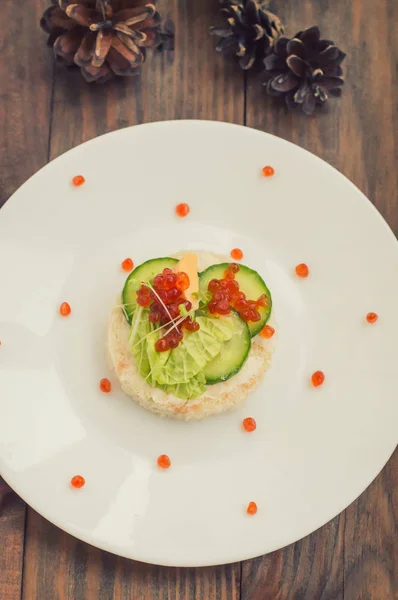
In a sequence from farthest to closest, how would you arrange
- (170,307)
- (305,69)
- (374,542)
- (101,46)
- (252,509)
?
(305,69)
(101,46)
(374,542)
(252,509)
(170,307)

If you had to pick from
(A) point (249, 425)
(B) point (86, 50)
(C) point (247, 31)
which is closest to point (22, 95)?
(B) point (86, 50)

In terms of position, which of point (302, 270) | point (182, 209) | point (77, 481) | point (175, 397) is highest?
point (182, 209)

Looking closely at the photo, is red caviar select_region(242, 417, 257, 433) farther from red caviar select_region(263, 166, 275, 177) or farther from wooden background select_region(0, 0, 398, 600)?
red caviar select_region(263, 166, 275, 177)

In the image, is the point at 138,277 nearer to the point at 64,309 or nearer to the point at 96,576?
the point at 64,309

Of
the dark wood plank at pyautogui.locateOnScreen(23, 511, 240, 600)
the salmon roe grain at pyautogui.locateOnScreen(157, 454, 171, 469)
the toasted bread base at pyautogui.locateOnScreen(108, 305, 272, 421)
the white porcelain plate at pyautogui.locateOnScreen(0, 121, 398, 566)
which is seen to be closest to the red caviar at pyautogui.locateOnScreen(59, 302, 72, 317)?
the white porcelain plate at pyautogui.locateOnScreen(0, 121, 398, 566)

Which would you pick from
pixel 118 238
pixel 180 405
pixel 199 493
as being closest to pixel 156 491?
pixel 199 493

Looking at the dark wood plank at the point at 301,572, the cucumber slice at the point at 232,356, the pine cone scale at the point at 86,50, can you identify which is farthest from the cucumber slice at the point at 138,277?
the dark wood plank at the point at 301,572
